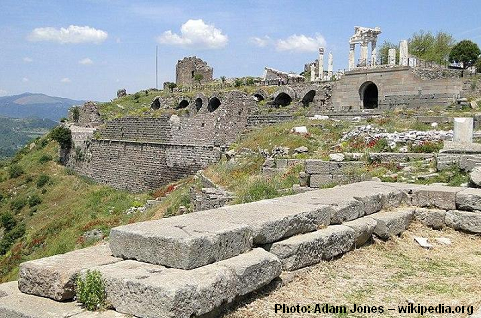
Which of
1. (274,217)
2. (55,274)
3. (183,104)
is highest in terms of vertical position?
(183,104)

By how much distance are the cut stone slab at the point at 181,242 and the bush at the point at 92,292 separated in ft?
1.52

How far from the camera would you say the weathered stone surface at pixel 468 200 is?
6.62 m

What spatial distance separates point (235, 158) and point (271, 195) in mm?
8665

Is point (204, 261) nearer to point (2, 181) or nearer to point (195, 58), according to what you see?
point (2, 181)

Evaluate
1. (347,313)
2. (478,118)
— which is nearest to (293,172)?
(478,118)

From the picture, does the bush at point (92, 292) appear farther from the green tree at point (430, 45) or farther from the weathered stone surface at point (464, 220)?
the green tree at point (430, 45)

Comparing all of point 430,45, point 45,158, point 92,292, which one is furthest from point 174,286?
point 430,45

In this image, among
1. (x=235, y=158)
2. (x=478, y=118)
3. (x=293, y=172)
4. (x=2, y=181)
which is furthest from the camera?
(x=2, y=181)

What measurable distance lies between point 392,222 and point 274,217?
2047mm

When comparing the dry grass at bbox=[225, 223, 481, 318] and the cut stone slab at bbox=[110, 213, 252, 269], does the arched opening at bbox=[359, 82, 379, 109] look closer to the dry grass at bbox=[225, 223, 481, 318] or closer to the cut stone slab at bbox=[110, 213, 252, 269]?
the dry grass at bbox=[225, 223, 481, 318]

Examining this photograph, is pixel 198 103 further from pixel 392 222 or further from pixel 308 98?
pixel 392 222

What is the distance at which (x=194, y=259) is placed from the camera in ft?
12.5

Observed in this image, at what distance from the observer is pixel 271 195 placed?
1031 centimetres

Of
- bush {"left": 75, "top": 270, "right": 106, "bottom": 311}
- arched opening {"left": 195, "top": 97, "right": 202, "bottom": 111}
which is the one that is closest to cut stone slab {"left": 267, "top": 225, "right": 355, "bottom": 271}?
bush {"left": 75, "top": 270, "right": 106, "bottom": 311}
